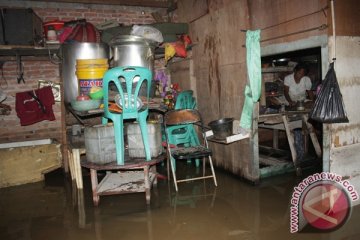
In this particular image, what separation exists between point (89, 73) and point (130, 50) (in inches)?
35.3

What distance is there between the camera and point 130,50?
199 inches

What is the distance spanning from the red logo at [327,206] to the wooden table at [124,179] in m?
2.12

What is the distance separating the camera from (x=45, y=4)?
19.7 ft

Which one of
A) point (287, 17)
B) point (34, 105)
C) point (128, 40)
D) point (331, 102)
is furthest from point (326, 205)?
point (34, 105)

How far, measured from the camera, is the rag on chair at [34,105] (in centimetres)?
584

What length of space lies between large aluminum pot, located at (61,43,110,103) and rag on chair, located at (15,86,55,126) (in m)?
0.99

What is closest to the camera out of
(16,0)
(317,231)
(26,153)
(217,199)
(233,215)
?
(317,231)

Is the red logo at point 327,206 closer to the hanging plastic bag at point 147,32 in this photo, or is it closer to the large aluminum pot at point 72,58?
the hanging plastic bag at point 147,32

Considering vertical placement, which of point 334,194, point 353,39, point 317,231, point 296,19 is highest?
point 296,19

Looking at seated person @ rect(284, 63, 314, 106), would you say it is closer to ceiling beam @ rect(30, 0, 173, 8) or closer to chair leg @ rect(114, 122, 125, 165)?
ceiling beam @ rect(30, 0, 173, 8)

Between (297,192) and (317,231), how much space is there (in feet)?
3.71

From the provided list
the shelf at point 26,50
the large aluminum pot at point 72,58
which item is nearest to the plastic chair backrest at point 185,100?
the large aluminum pot at point 72,58

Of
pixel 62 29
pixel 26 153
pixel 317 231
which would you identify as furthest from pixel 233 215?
pixel 62 29

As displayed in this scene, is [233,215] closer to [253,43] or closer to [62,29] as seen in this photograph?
[253,43]
